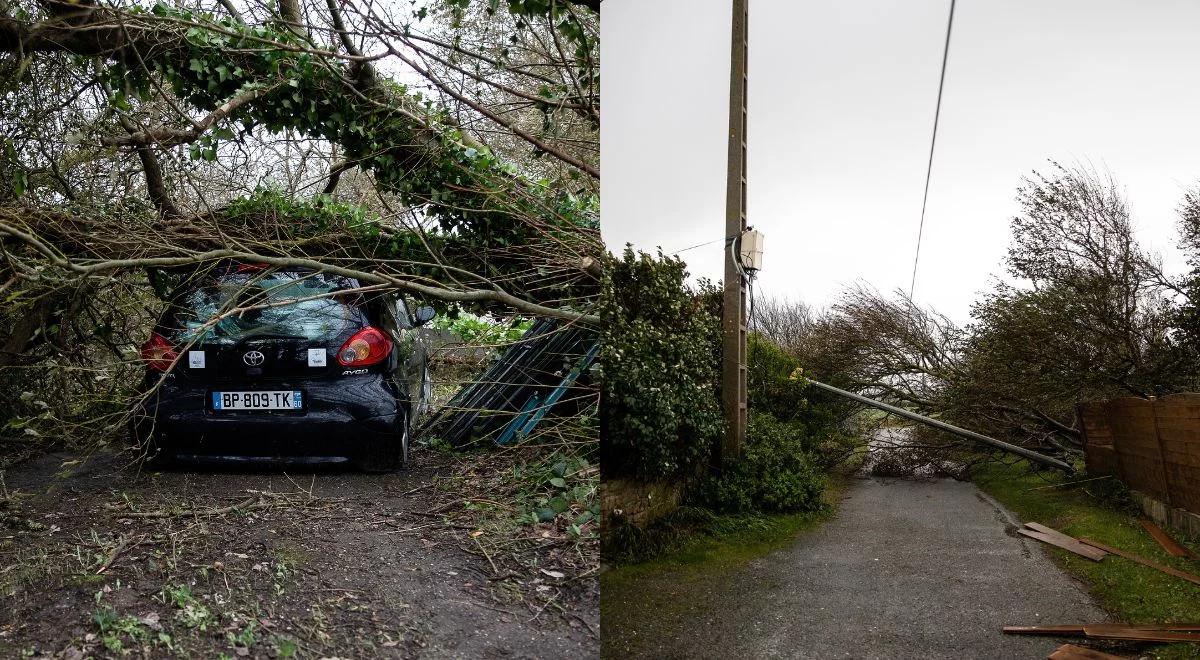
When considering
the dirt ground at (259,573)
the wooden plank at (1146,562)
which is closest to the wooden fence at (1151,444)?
the wooden plank at (1146,562)

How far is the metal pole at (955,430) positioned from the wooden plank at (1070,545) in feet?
0.69

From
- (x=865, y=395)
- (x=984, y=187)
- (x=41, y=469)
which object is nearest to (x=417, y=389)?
(x=41, y=469)

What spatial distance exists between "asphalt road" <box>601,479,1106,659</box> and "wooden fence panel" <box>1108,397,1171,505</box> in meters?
0.32

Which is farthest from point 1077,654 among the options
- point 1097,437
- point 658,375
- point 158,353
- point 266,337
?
point 158,353

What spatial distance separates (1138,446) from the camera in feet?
6.35

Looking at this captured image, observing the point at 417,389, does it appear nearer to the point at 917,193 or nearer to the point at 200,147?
the point at 200,147

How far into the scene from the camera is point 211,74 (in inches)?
94.7

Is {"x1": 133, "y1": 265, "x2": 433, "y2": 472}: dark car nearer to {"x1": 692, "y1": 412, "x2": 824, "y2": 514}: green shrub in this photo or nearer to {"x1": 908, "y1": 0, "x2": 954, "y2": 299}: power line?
{"x1": 692, "y1": 412, "x2": 824, "y2": 514}: green shrub

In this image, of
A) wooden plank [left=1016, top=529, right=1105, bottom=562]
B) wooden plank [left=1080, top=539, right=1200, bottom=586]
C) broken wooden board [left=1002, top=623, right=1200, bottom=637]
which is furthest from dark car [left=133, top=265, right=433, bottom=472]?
wooden plank [left=1080, top=539, right=1200, bottom=586]

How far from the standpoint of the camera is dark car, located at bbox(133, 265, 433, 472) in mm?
1908

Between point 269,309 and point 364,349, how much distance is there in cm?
31

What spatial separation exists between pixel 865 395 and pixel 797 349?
1.22 feet

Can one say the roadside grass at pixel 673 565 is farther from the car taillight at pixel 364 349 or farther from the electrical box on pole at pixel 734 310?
the car taillight at pixel 364 349

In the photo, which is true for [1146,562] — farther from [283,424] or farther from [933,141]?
[283,424]
